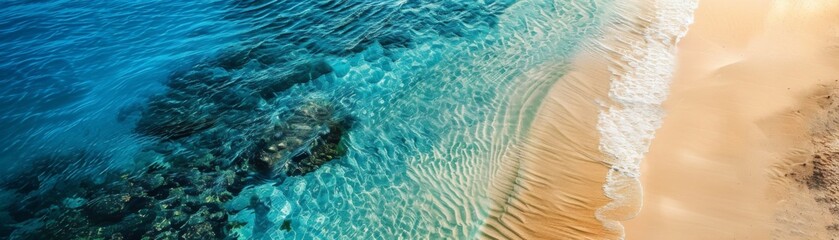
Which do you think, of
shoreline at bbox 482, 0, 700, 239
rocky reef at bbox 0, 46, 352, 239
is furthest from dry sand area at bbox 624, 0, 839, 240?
rocky reef at bbox 0, 46, 352, 239

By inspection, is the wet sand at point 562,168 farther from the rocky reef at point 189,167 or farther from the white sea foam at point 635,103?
the rocky reef at point 189,167

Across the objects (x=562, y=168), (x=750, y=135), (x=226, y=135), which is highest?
(x=750, y=135)

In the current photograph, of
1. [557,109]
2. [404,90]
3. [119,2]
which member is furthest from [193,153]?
[119,2]

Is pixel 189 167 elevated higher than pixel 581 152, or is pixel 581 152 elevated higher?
pixel 581 152

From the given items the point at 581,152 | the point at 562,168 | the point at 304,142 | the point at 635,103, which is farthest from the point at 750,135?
the point at 304,142

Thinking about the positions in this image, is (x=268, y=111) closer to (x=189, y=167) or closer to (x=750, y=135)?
(x=189, y=167)

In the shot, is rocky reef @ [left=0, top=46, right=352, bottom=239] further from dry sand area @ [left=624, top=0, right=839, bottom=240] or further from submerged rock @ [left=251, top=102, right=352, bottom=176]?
dry sand area @ [left=624, top=0, right=839, bottom=240]
